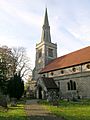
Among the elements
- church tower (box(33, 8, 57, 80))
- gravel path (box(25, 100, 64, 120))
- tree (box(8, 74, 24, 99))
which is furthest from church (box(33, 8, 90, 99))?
gravel path (box(25, 100, 64, 120))

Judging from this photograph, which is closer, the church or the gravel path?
the gravel path

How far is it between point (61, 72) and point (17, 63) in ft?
54.8

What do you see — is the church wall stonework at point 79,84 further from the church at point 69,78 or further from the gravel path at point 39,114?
the gravel path at point 39,114

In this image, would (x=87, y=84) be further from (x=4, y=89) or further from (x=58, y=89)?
(x=4, y=89)

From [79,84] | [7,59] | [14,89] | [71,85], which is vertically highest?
[7,59]

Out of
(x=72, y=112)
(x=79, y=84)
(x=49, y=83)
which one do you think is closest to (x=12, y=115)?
(x=72, y=112)

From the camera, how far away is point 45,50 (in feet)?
172

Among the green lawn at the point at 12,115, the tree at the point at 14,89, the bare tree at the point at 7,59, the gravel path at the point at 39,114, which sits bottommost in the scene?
the gravel path at the point at 39,114

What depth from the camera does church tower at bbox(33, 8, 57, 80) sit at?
52.0 metres

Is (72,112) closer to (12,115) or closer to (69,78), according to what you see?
(12,115)

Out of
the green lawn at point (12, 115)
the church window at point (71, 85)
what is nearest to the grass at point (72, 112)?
the green lawn at point (12, 115)

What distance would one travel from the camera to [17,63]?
167 ft

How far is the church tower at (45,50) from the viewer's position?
5197 centimetres

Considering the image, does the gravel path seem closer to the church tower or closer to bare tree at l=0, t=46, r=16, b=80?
bare tree at l=0, t=46, r=16, b=80
